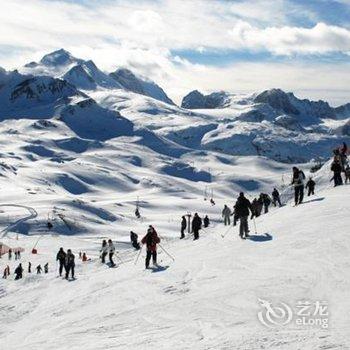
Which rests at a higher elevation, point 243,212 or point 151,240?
point 243,212

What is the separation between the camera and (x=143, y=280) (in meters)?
Result: 22.8

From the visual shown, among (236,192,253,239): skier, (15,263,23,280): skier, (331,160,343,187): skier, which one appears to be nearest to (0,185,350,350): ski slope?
(236,192,253,239): skier

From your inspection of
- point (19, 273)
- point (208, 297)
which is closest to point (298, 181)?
point (208, 297)

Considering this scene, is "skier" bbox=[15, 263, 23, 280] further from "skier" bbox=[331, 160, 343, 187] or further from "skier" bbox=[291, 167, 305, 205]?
"skier" bbox=[331, 160, 343, 187]

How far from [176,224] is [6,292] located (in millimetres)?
94401

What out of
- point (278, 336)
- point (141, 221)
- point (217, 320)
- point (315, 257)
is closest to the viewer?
point (278, 336)

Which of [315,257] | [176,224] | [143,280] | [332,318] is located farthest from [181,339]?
[176,224]

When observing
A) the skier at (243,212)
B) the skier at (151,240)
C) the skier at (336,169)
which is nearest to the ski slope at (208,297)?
the skier at (243,212)

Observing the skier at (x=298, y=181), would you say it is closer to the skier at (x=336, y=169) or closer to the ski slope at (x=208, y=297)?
the ski slope at (x=208, y=297)

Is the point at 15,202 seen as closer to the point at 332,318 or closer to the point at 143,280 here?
the point at 143,280

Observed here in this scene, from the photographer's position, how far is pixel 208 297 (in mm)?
17234

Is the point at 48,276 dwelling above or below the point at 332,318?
below

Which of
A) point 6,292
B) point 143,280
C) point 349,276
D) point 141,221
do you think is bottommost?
point 141,221

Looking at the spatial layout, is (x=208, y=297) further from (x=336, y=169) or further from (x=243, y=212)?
(x=336, y=169)
